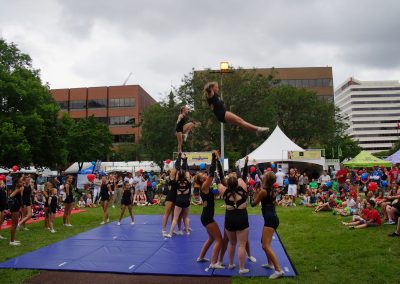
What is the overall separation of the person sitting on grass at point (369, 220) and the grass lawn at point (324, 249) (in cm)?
26

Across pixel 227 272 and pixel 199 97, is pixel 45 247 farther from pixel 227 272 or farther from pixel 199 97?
pixel 199 97

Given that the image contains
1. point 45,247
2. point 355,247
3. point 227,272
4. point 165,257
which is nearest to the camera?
point 227,272

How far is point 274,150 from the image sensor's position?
74.3 feet

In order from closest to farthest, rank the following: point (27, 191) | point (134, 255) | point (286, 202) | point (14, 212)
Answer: point (134, 255), point (14, 212), point (27, 191), point (286, 202)

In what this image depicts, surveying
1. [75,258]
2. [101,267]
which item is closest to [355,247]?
[101,267]

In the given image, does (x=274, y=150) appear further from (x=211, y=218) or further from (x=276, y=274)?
(x=276, y=274)

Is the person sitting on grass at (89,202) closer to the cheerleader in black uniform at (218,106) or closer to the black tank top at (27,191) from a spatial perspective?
the black tank top at (27,191)

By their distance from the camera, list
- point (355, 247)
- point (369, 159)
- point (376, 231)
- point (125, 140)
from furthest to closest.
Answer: point (125, 140) < point (369, 159) < point (376, 231) < point (355, 247)

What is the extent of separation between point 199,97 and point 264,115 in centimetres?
605

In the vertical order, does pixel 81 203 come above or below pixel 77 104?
below

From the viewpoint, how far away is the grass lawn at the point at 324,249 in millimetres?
5977

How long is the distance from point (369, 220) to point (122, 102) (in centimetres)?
5523

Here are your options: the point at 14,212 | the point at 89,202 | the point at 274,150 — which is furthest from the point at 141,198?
the point at 14,212

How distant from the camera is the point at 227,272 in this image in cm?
627
